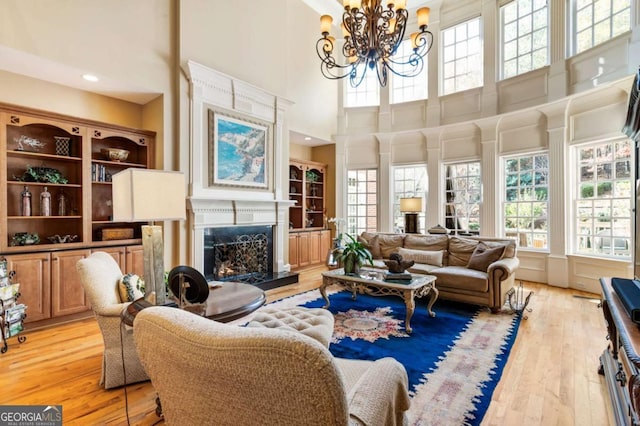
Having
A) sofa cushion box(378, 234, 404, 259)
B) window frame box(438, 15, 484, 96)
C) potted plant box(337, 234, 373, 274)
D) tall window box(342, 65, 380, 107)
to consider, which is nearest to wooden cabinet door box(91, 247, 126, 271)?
potted plant box(337, 234, 373, 274)

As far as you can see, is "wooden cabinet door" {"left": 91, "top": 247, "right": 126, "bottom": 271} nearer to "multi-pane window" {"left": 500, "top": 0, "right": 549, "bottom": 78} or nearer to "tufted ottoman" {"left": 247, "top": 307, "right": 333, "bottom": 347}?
"tufted ottoman" {"left": 247, "top": 307, "right": 333, "bottom": 347}

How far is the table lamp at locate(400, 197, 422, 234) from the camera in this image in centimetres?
562

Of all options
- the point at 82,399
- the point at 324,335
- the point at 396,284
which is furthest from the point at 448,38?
the point at 82,399

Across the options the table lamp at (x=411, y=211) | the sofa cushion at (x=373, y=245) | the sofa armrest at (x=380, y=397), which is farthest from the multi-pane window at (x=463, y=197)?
the sofa armrest at (x=380, y=397)

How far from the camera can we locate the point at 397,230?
277 inches

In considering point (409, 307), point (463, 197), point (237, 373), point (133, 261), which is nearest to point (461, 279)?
point (409, 307)

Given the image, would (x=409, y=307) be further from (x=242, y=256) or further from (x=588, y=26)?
(x=588, y=26)

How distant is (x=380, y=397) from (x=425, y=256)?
145 inches

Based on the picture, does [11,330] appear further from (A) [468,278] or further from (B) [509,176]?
(B) [509,176]

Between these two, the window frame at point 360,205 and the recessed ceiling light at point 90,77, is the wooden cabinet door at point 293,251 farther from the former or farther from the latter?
the recessed ceiling light at point 90,77

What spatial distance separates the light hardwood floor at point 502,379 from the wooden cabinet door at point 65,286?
0.20m

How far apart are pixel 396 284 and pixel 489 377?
47.2 inches

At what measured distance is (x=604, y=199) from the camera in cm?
466

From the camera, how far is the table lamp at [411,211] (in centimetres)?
562
